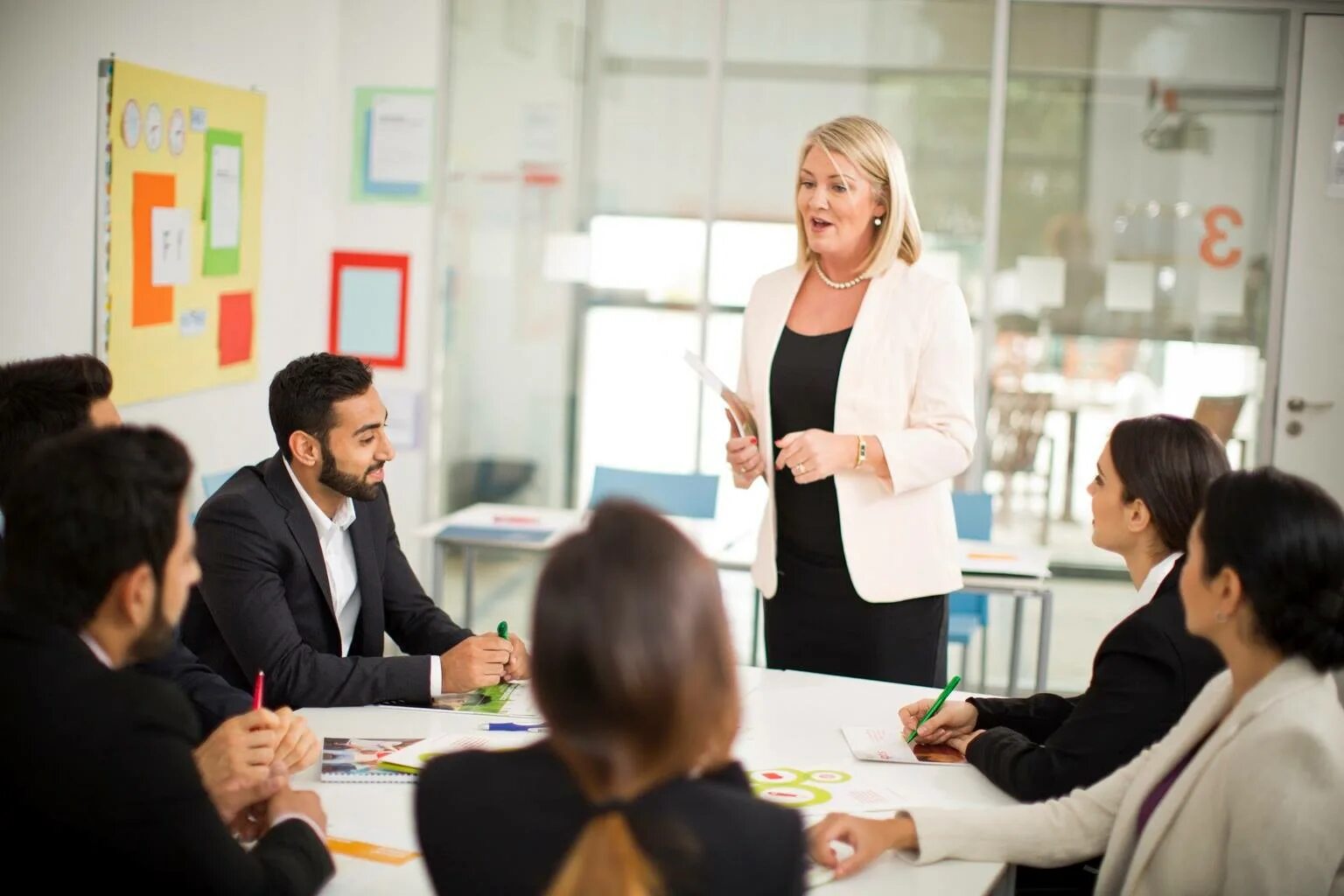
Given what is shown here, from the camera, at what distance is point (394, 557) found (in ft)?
A: 10.0

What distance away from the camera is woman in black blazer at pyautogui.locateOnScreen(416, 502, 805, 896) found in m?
1.18

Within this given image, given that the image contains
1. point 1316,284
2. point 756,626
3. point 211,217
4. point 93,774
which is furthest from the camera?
point 1316,284

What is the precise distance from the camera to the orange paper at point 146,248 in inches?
162

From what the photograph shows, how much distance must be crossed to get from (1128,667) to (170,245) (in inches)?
128

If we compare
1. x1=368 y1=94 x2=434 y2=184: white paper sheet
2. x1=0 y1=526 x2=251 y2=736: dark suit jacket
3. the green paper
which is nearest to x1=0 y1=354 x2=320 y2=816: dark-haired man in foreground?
x1=0 y1=526 x2=251 y2=736: dark suit jacket

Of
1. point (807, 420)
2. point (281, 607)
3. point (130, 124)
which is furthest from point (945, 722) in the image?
point (130, 124)

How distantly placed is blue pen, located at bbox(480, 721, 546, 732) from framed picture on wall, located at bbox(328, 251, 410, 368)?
12.1 ft

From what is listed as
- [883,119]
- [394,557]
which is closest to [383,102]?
[883,119]

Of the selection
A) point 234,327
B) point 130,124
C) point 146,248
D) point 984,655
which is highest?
point 130,124

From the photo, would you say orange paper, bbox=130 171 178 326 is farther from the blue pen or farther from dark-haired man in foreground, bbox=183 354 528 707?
the blue pen

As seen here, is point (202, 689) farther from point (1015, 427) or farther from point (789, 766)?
point (1015, 427)

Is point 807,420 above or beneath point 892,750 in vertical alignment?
above

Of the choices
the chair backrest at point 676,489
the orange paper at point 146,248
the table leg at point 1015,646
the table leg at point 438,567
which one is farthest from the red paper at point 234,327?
the table leg at point 1015,646

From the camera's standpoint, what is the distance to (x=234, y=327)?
196 inches
